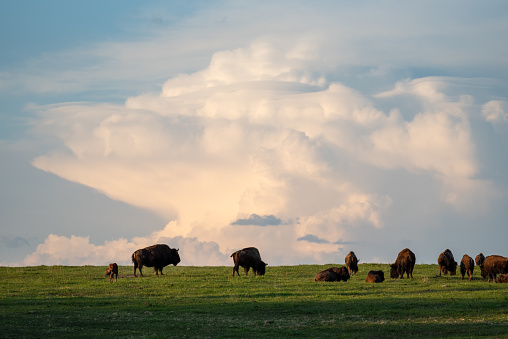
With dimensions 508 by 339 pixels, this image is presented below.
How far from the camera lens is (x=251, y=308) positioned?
2730 centimetres

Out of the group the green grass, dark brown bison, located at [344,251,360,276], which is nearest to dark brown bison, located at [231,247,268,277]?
the green grass

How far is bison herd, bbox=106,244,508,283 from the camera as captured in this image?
37.7 m

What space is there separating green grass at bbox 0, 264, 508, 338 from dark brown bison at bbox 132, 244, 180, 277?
12.0ft

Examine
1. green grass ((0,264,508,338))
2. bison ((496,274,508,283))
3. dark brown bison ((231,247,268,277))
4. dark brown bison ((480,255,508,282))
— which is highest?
dark brown bison ((231,247,268,277))

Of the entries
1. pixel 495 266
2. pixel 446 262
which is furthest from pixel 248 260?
pixel 495 266

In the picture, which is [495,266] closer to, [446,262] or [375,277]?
[446,262]

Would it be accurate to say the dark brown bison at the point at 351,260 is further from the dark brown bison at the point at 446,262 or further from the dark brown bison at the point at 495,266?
the dark brown bison at the point at 495,266

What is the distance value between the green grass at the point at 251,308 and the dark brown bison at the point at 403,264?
1211 mm

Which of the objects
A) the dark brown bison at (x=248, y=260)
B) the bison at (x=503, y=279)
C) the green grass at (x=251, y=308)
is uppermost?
the dark brown bison at (x=248, y=260)

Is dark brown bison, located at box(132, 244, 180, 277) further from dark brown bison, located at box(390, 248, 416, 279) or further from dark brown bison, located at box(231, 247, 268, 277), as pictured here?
dark brown bison, located at box(390, 248, 416, 279)

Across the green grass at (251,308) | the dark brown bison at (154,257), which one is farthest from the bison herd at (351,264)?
the green grass at (251,308)

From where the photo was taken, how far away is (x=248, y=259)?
141 feet

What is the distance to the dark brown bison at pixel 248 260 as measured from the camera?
1692 inches

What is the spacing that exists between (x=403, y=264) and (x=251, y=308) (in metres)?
16.5
